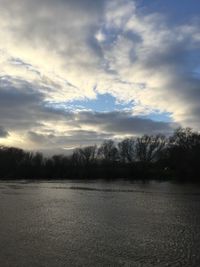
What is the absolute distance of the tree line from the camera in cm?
11348

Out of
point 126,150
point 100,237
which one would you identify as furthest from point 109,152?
point 100,237

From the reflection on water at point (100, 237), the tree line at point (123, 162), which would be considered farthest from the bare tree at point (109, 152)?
the reflection on water at point (100, 237)

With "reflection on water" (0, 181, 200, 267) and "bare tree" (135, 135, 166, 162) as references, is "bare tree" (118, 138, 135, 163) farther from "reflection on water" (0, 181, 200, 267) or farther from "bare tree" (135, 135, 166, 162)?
"reflection on water" (0, 181, 200, 267)

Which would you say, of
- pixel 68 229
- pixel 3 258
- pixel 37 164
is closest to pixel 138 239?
pixel 68 229

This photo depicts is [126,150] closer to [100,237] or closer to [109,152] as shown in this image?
[109,152]

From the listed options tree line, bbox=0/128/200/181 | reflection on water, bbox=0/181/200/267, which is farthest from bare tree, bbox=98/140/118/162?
reflection on water, bbox=0/181/200/267

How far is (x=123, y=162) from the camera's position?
171 m

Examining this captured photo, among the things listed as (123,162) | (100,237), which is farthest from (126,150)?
(100,237)

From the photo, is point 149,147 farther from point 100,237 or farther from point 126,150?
point 100,237

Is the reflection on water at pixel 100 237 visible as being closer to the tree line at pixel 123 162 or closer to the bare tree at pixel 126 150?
the tree line at pixel 123 162

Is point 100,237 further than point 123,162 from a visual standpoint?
No

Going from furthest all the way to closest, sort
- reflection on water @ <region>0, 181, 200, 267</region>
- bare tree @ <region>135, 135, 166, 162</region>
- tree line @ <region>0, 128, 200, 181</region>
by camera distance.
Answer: bare tree @ <region>135, 135, 166, 162</region> < tree line @ <region>0, 128, 200, 181</region> < reflection on water @ <region>0, 181, 200, 267</region>

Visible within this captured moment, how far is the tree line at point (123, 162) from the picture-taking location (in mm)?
113475

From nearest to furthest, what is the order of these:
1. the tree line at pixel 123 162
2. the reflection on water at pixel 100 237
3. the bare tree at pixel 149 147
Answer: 1. the reflection on water at pixel 100 237
2. the tree line at pixel 123 162
3. the bare tree at pixel 149 147
